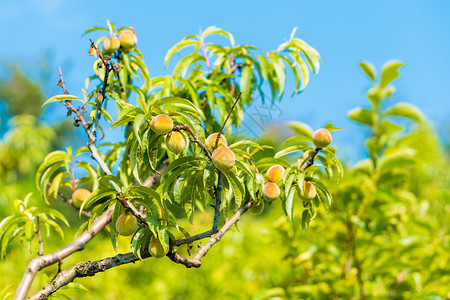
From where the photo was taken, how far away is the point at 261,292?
1.67 meters

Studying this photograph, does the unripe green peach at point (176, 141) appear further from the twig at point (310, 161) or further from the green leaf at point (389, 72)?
the green leaf at point (389, 72)

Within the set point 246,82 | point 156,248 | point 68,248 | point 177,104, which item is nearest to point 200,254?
point 156,248

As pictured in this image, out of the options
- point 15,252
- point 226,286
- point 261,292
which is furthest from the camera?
point 15,252

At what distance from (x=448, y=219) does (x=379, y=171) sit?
1.05 meters

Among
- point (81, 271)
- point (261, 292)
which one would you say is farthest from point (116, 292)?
point (81, 271)

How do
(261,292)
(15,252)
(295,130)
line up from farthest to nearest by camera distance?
(15,252) < (261,292) < (295,130)

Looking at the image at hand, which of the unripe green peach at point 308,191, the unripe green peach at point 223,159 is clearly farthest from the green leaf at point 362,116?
the unripe green peach at point 223,159

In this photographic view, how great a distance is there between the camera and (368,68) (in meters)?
1.69

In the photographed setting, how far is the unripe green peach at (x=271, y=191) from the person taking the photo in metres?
0.92

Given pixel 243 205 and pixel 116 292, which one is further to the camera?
pixel 116 292

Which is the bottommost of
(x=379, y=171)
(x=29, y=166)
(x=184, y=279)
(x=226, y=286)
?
(x=29, y=166)

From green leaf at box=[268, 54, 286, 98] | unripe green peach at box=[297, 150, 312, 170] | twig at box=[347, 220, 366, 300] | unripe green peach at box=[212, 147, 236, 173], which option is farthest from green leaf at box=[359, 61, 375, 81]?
unripe green peach at box=[212, 147, 236, 173]

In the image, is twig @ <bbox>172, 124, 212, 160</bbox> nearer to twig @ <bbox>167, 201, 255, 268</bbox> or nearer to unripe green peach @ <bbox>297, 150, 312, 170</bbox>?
twig @ <bbox>167, 201, 255, 268</bbox>

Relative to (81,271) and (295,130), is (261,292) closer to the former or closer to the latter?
(295,130)
